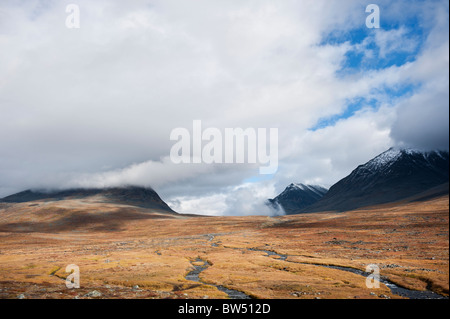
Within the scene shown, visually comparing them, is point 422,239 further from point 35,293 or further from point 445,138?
point 35,293

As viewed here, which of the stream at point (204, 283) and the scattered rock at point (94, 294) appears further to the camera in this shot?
the stream at point (204, 283)

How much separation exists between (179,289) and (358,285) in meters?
25.0

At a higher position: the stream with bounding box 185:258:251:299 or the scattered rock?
the scattered rock

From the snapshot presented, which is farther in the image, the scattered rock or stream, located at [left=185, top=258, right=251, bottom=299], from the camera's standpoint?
stream, located at [left=185, top=258, right=251, bottom=299]

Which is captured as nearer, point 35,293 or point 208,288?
point 35,293

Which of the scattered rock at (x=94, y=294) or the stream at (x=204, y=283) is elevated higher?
the scattered rock at (x=94, y=294)

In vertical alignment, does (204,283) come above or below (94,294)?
below

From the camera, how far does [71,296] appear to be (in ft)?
105

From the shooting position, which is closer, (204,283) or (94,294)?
(94,294)
